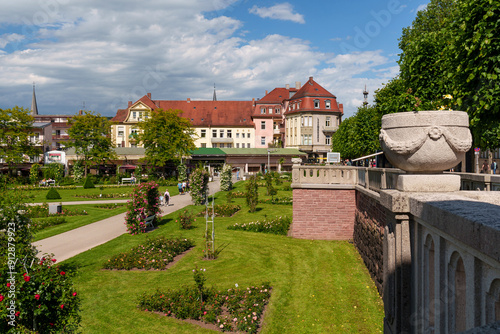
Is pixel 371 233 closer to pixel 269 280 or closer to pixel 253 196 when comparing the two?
pixel 269 280

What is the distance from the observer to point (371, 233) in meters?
11.9

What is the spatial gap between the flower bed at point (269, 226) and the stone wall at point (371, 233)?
3.64 metres

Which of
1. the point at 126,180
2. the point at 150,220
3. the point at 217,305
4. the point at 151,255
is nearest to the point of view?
the point at 217,305

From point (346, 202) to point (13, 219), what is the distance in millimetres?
12385

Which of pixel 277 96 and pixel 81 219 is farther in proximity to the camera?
pixel 277 96

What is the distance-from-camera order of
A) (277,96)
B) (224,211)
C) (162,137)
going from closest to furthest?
(224,211) < (162,137) < (277,96)

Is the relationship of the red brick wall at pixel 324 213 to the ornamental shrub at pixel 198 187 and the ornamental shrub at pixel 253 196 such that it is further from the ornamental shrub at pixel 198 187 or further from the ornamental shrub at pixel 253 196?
the ornamental shrub at pixel 198 187

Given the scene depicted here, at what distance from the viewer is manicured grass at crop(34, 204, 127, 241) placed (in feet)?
61.8

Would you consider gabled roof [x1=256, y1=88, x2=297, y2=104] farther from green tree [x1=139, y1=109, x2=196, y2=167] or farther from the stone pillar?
the stone pillar

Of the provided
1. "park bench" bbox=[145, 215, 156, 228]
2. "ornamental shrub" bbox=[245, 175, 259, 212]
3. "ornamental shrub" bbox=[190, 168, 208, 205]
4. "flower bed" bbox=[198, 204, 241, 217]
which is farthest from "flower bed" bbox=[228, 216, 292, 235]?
"ornamental shrub" bbox=[190, 168, 208, 205]

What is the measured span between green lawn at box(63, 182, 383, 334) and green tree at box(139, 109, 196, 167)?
111 feet

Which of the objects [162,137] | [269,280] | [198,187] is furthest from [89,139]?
[269,280]

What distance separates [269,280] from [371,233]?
3.53m

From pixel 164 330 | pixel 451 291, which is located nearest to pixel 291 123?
pixel 164 330
